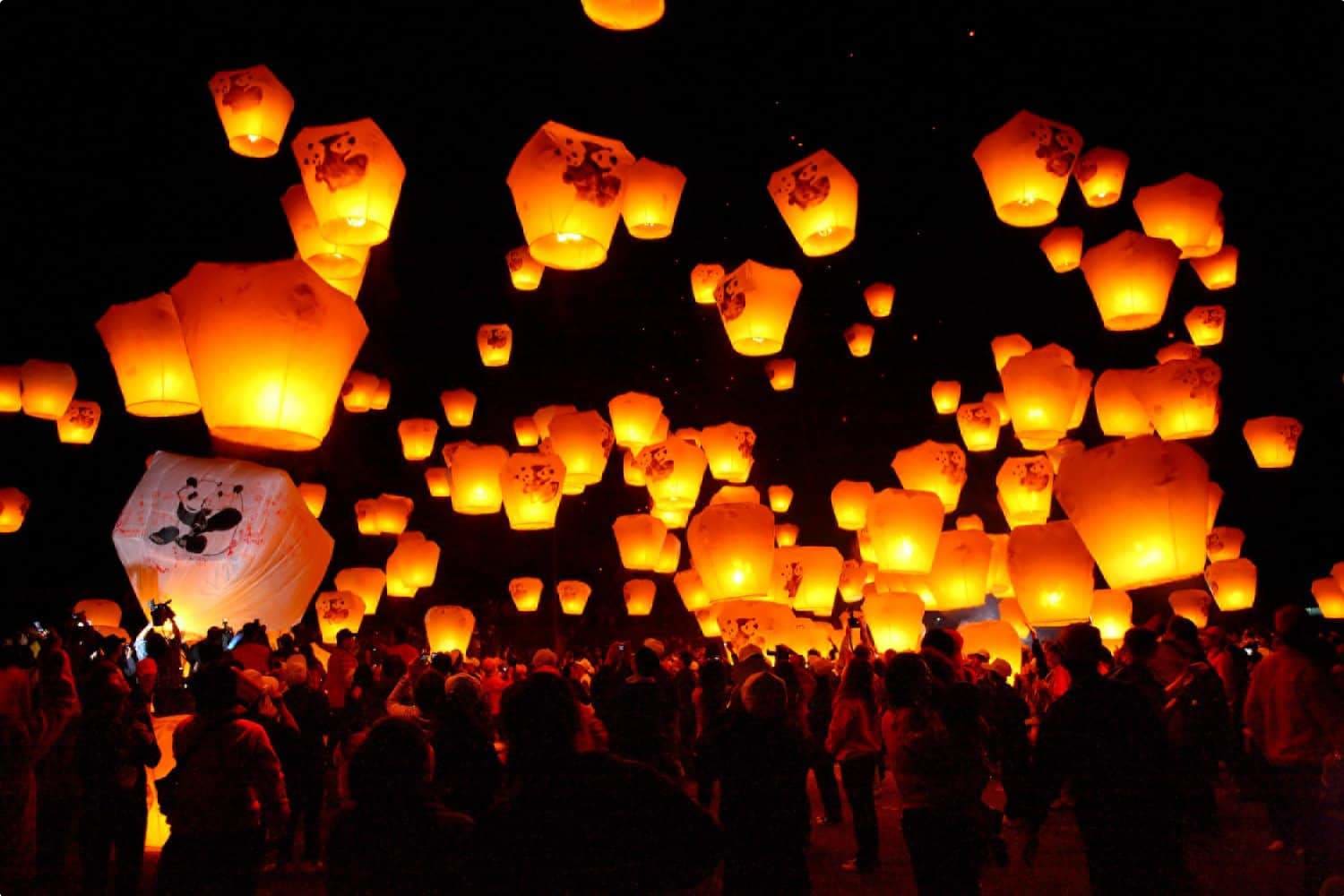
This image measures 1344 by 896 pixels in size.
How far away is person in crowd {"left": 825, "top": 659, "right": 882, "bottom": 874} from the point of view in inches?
205

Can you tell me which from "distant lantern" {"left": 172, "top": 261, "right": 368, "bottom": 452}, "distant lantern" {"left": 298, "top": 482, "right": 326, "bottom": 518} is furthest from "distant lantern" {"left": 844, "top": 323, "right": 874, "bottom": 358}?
"distant lantern" {"left": 172, "top": 261, "right": 368, "bottom": 452}

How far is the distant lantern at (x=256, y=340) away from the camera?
12.8 feet

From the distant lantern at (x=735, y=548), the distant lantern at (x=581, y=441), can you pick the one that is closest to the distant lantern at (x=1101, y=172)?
the distant lantern at (x=735, y=548)

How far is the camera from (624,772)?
1833 millimetres

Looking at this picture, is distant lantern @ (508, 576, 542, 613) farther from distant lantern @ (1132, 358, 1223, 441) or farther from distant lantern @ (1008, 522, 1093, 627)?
distant lantern @ (1132, 358, 1223, 441)

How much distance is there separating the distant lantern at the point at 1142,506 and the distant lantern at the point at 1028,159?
2.59m

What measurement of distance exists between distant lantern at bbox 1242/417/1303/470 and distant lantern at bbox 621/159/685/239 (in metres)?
7.41

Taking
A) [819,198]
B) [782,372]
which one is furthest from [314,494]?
[819,198]

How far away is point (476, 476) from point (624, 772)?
30.4 feet

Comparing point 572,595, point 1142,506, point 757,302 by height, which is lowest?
point 1142,506

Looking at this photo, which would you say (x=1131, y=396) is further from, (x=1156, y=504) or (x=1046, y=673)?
(x=1156, y=504)

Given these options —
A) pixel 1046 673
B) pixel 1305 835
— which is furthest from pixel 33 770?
pixel 1046 673

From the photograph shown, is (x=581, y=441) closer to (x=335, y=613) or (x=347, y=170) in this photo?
(x=347, y=170)

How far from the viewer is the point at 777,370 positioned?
1452 centimetres
